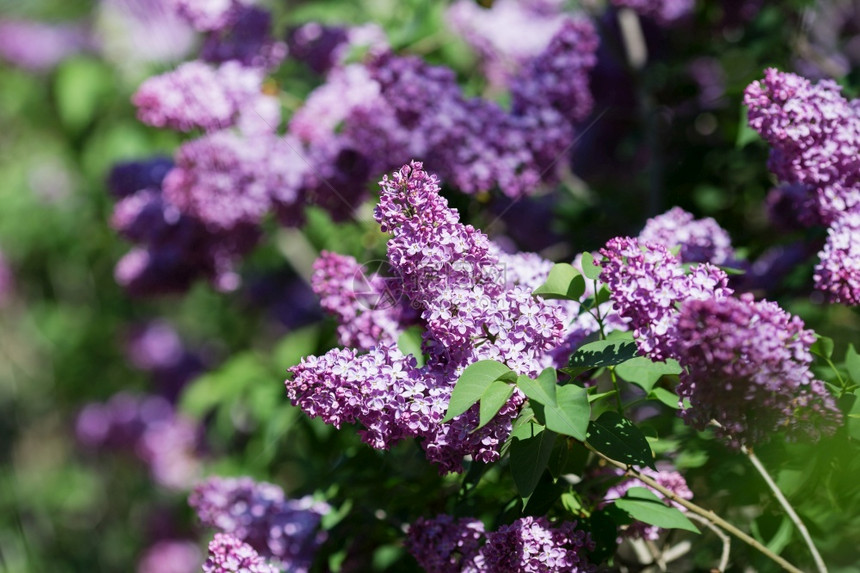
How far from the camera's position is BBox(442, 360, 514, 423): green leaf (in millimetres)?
1068

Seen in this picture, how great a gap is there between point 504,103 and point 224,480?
3.67 feet

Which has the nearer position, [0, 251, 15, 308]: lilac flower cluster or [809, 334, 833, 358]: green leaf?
[809, 334, 833, 358]: green leaf

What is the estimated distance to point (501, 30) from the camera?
9.98ft

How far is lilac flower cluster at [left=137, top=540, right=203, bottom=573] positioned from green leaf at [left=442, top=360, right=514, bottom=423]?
139 inches

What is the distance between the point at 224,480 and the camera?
1700 mm

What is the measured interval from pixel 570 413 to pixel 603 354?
0.54 feet

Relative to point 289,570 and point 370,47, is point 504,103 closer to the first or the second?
point 370,47

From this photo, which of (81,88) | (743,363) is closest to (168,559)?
(81,88)

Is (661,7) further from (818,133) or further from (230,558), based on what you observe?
(230,558)

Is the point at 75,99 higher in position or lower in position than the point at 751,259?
lower

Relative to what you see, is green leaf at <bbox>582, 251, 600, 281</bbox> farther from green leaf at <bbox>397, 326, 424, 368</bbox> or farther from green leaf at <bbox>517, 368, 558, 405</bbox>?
green leaf at <bbox>397, 326, 424, 368</bbox>

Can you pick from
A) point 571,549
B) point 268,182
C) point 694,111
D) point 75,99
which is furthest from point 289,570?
point 75,99

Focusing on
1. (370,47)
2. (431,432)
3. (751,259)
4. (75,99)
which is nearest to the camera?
(431,432)

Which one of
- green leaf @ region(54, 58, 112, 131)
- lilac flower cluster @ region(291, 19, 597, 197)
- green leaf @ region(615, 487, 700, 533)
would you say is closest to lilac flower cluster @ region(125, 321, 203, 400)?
green leaf @ region(54, 58, 112, 131)
